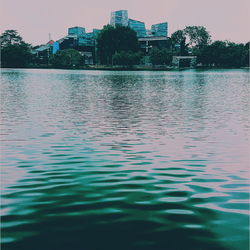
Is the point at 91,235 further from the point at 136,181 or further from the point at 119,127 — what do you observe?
the point at 119,127

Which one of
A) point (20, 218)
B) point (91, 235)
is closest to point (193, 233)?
point (91, 235)

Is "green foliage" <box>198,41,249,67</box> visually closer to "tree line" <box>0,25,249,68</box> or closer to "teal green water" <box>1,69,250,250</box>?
"tree line" <box>0,25,249,68</box>

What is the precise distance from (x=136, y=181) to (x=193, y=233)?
3.79m

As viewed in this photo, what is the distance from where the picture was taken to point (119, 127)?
2131cm

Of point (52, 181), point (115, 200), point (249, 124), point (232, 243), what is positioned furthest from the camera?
point (249, 124)

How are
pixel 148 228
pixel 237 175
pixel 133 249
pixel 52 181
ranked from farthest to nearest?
1. pixel 237 175
2. pixel 52 181
3. pixel 148 228
4. pixel 133 249

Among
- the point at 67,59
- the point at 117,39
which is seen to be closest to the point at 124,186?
the point at 67,59

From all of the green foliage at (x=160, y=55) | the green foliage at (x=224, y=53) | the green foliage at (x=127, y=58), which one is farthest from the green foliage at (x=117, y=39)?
the green foliage at (x=224, y=53)

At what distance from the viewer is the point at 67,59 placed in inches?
7190

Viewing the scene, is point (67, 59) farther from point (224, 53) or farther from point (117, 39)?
point (224, 53)

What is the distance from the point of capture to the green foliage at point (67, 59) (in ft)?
594

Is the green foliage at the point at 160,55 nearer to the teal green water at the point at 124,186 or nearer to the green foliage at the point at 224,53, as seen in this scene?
the green foliage at the point at 224,53

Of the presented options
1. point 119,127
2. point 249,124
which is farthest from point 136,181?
point 249,124

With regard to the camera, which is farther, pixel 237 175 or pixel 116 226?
pixel 237 175
